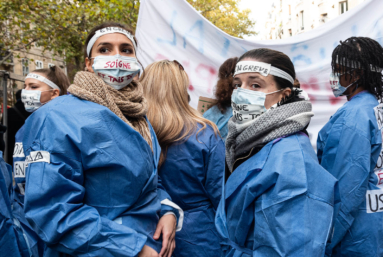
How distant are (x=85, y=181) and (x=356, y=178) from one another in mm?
1893

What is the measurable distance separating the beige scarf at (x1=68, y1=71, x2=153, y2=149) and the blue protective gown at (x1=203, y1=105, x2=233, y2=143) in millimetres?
1433

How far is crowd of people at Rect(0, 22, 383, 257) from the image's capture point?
164 cm

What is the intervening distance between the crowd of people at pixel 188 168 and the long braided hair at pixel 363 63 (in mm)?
14

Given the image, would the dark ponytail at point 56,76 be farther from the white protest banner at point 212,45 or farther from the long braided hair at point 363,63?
the long braided hair at point 363,63

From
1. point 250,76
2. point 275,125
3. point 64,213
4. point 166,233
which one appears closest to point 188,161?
point 166,233

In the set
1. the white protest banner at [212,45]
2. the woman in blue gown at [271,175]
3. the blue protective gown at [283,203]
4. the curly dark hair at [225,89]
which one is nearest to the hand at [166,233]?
the woman in blue gown at [271,175]

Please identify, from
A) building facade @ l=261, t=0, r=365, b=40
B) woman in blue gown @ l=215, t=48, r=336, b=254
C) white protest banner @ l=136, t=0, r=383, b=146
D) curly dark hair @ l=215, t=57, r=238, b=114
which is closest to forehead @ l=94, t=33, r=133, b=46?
woman in blue gown @ l=215, t=48, r=336, b=254

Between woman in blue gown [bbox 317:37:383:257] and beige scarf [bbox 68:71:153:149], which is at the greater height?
beige scarf [bbox 68:71:153:149]

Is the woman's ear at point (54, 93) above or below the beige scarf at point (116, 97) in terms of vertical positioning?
above

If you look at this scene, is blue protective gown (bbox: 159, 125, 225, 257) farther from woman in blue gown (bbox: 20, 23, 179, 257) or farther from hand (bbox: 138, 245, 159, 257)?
hand (bbox: 138, 245, 159, 257)

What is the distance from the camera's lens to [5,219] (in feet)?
7.88

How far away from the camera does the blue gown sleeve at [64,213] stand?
1.63m

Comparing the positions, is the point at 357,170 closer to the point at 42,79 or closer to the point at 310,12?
the point at 42,79

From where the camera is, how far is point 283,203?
5.29 feet
